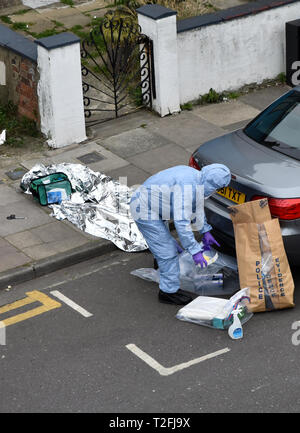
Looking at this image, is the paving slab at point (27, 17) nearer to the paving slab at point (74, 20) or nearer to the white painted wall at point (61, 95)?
the paving slab at point (74, 20)

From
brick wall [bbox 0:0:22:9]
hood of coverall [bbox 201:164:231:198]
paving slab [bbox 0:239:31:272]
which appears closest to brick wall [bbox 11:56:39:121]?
paving slab [bbox 0:239:31:272]

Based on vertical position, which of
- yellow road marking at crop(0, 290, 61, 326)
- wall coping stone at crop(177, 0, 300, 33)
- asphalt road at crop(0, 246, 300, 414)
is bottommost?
yellow road marking at crop(0, 290, 61, 326)

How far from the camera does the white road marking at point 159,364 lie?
6.91 meters

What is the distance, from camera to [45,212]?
384 inches

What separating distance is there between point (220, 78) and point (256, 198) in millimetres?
5285

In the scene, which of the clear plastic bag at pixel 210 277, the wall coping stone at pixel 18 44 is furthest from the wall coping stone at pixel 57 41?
the clear plastic bag at pixel 210 277

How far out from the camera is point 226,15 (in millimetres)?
12367

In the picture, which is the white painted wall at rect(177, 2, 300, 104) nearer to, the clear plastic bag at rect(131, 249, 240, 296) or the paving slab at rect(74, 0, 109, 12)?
the paving slab at rect(74, 0, 109, 12)

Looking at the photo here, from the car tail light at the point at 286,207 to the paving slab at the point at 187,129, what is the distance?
3.69 meters

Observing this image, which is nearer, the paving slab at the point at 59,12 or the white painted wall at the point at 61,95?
the white painted wall at the point at 61,95

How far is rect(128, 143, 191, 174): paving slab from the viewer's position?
35.2 feet

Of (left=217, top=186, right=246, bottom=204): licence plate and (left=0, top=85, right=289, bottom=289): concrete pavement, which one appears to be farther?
(left=0, top=85, right=289, bottom=289): concrete pavement

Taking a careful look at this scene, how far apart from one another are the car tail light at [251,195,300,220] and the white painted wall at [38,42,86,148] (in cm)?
441

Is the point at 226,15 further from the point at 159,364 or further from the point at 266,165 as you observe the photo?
the point at 159,364
